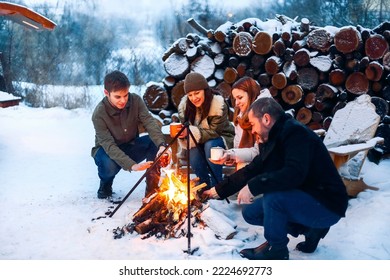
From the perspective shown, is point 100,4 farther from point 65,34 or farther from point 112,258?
point 112,258

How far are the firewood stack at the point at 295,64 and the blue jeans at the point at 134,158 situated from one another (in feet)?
5.49

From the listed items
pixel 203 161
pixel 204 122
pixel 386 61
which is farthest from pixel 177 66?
pixel 386 61

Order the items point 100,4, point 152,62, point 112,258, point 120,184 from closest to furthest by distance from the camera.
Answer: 1. point 112,258
2. point 120,184
3. point 100,4
4. point 152,62

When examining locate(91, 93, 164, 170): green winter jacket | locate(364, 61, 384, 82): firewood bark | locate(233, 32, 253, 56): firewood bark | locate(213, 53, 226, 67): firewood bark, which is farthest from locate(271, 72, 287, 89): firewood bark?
locate(91, 93, 164, 170): green winter jacket

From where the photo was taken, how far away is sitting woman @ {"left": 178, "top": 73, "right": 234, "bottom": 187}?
2.91 m

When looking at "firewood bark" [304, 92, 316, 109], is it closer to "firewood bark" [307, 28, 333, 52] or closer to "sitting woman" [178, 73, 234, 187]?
"firewood bark" [307, 28, 333, 52]

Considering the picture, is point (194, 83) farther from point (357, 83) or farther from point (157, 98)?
point (357, 83)

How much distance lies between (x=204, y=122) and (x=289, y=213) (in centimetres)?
117

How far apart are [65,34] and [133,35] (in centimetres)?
117

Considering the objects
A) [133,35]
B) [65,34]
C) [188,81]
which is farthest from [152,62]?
[188,81]

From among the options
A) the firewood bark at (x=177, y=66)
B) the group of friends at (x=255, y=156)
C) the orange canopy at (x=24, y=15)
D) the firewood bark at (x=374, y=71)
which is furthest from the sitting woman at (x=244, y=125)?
the orange canopy at (x=24, y=15)

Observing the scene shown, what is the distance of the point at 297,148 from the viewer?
196 cm

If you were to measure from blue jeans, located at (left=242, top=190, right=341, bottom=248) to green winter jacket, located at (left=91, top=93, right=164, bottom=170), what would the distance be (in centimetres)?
119

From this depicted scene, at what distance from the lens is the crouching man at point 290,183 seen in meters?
1.98
